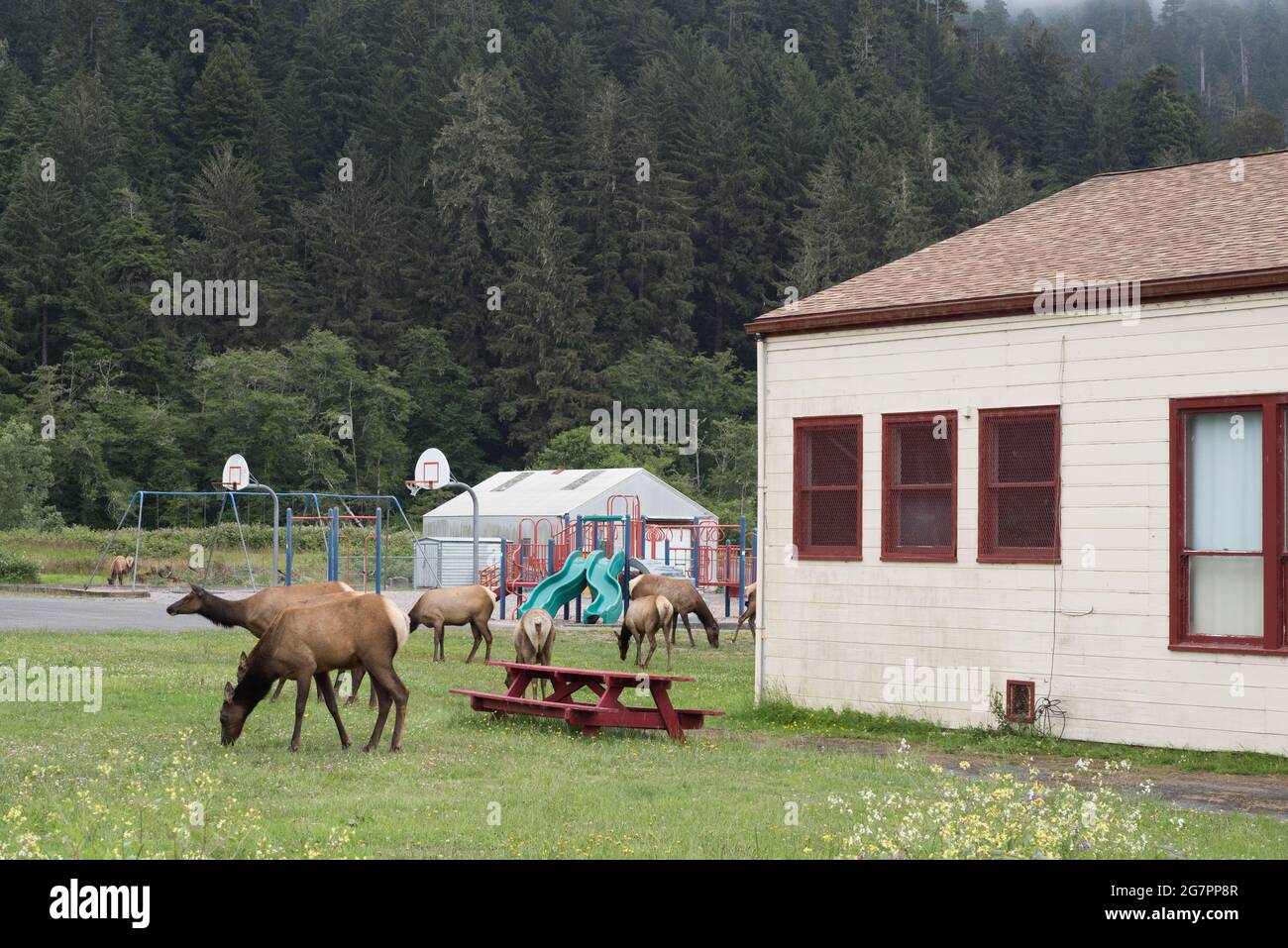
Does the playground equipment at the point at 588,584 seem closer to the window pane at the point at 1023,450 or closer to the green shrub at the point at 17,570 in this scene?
the window pane at the point at 1023,450

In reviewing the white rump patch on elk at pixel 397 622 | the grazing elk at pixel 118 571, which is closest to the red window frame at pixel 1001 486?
the white rump patch on elk at pixel 397 622

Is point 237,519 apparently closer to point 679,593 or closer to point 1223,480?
point 679,593

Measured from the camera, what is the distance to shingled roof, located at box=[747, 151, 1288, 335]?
1557 cm

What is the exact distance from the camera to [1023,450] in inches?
655

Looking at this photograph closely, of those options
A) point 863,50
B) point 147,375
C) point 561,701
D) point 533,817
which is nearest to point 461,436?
point 147,375

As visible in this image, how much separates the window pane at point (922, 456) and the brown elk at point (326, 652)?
227 inches

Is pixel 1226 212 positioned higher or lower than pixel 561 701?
higher

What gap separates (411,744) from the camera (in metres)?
15.1

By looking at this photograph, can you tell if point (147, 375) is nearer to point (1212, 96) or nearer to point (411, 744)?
point (411, 744)

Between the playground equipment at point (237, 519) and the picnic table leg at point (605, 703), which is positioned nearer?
the picnic table leg at point (605, 703)

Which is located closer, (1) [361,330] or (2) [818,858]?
(2) [818,858]

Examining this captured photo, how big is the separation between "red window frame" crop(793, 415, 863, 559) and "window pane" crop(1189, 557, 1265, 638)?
3732 mm

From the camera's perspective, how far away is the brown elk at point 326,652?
1476 centimetres

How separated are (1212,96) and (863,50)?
1983 inches
